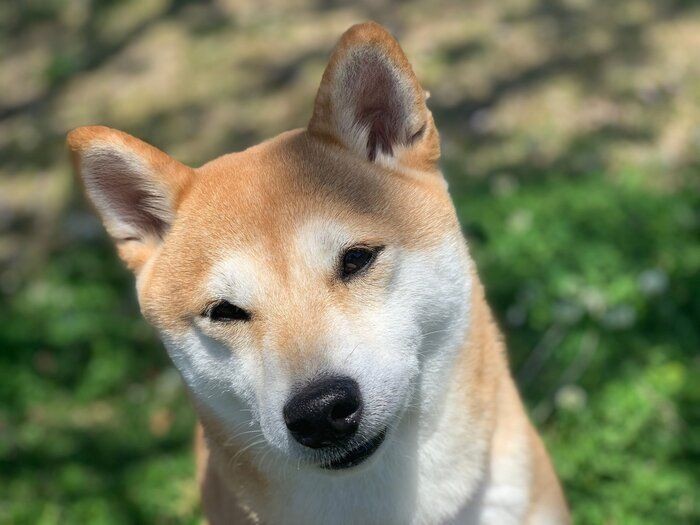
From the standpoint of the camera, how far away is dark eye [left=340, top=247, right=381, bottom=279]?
2.20 meters

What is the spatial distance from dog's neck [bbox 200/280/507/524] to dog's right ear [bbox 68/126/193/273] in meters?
0.64

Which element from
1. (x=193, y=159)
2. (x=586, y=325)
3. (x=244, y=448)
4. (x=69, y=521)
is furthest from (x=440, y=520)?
(x=193, y=159)

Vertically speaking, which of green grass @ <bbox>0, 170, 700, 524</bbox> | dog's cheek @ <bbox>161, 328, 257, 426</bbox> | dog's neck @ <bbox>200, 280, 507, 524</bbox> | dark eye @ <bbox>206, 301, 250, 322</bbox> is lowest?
green grass @ <bbox>0, 170, 700, 524</bbox>

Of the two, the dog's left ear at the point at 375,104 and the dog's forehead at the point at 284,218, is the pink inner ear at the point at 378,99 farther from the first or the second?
the dog's forehead at the point at 284,218

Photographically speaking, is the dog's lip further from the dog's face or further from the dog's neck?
the dog's neck

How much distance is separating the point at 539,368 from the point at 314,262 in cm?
181

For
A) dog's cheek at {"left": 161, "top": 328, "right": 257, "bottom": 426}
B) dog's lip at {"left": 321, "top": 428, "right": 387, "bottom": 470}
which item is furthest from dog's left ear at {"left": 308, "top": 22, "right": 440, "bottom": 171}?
dog's lip at {"left": 321, "top": 428, "right": 387, "bottom": 470}

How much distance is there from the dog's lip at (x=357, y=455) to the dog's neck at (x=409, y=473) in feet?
0.62

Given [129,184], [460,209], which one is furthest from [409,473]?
[460,209]

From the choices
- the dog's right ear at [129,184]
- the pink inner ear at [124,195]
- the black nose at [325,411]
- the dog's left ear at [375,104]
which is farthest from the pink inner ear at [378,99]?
the black nose at [325,411]

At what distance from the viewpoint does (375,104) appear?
96.0 inches

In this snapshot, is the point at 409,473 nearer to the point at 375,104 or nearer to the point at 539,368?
the point at 375,104

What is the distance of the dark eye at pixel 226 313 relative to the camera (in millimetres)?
2205

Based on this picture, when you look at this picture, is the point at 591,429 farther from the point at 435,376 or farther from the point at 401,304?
the point at 401,304
